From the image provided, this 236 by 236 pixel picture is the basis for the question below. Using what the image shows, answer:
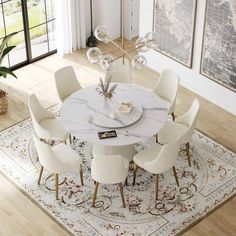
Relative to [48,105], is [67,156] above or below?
above

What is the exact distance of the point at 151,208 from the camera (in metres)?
6.25

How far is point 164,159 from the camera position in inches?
238

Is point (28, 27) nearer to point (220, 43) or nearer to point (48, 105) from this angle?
point (48, 105)

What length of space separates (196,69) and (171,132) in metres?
1.74

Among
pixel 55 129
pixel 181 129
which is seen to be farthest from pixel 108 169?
pixel 181 129

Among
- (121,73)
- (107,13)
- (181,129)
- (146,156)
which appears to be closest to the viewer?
(146,156)

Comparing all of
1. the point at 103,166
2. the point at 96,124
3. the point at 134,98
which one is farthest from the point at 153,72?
the point at 103,166

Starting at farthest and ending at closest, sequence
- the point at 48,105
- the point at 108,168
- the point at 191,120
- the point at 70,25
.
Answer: the point at 70,25 → the point at 48,105 → the point at 191,120 → the point at 108,168

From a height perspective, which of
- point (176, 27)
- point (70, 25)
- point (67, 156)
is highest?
point (176, 27)

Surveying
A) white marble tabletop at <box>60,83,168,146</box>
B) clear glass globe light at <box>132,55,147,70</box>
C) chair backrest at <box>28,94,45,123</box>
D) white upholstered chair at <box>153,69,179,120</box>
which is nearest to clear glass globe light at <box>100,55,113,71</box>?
clear glass globe light at <box>132,55,147,70</box>

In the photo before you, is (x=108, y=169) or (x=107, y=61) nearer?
(x=108, y=169)

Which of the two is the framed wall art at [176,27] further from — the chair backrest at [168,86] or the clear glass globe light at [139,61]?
the clear glass globe light at [139,61]

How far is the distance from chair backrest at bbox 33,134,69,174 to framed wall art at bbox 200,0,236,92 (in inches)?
108

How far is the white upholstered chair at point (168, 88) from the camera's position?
7.06m
